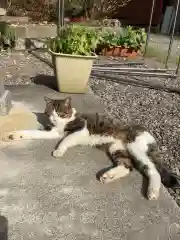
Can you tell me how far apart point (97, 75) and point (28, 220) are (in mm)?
3763

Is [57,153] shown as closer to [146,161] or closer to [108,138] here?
[108,138]

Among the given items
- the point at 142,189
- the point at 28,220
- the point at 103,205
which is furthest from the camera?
the point at 142,189

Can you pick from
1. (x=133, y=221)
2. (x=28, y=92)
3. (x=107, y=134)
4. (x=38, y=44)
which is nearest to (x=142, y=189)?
(x=133, y=221)

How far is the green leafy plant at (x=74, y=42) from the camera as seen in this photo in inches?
161

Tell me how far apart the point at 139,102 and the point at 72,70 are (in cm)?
108

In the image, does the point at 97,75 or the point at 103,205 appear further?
the point at 97,75

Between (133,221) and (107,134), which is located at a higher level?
(107,134)

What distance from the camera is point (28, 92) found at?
431 cm

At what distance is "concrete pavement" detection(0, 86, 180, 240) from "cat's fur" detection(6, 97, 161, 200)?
0.08 meters

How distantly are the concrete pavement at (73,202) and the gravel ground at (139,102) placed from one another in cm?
45

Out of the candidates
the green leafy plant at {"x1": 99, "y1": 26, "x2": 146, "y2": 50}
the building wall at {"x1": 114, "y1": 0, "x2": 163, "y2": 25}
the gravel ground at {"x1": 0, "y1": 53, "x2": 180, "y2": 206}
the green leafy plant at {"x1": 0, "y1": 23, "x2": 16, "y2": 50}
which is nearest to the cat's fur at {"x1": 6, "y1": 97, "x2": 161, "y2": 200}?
the gravel ground at {"x1": 0, "y1": 53, "x2": 180, "y2": 206}

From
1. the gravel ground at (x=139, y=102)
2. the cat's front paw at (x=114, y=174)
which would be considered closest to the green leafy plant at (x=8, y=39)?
the gravel ground at (x=139, y=102)

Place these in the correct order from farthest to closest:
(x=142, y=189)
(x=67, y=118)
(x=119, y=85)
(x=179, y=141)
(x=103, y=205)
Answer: (x=119, y=85) < (x=179, y=141) < (x=67, y=118) < (x=142, y=189) < (x=103, y=205)

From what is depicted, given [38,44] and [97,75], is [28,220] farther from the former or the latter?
[38,44]
